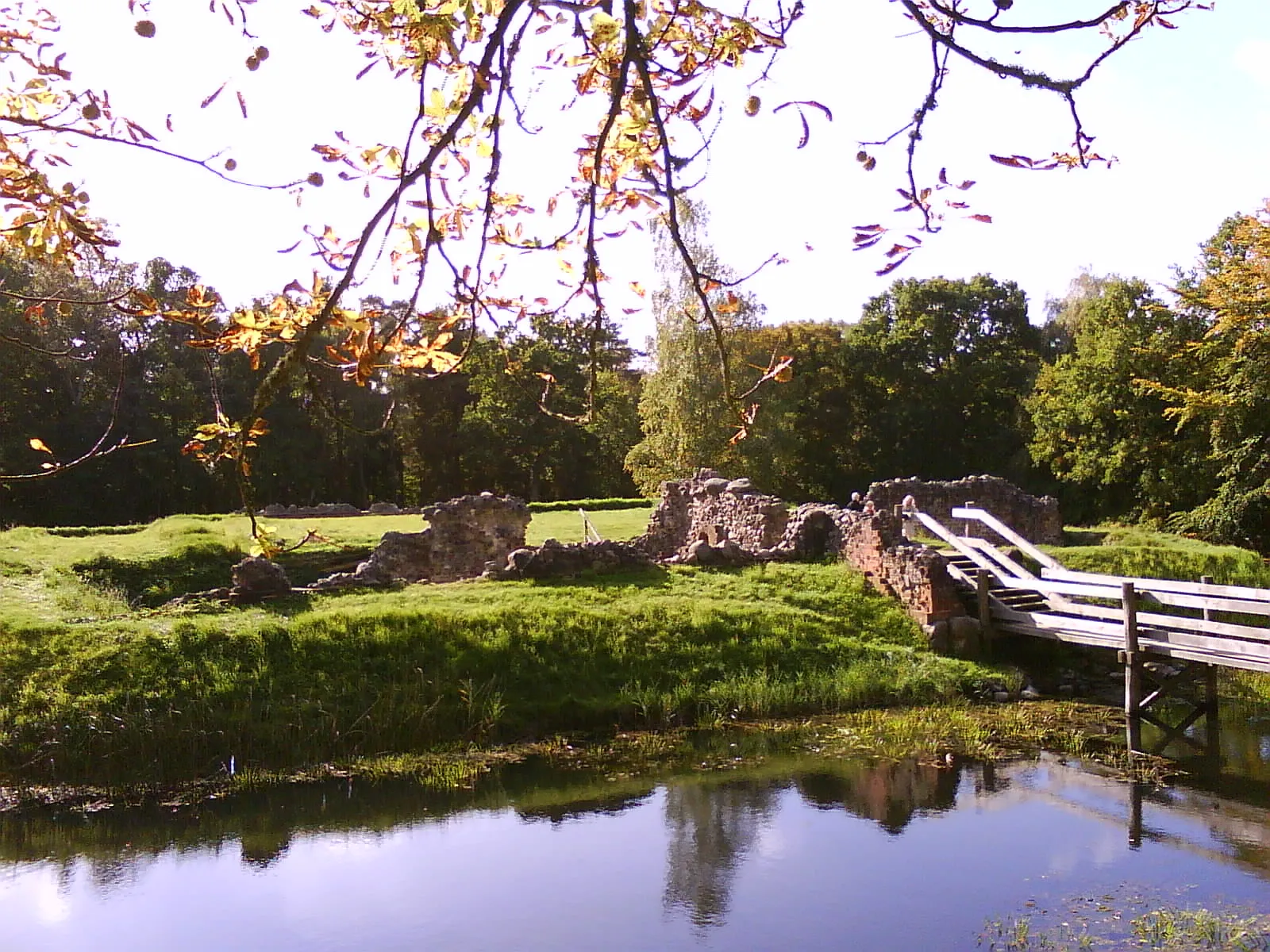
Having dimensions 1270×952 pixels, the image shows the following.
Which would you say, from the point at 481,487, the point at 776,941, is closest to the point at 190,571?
the point at 776,941

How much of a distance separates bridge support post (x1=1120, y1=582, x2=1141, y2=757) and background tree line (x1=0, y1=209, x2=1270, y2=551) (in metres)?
16.7

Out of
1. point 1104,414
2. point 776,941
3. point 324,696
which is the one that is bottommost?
point 776,941

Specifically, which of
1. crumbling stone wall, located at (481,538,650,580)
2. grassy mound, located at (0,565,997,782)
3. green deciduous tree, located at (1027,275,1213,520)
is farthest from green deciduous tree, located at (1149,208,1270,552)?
crumbling stone wall, located at (481,538,650,580)

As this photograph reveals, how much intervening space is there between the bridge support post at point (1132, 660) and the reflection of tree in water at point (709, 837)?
4621 mm

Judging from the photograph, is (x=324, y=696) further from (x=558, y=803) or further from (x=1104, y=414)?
(x=1104, y=414)

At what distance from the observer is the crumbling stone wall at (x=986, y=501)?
2364cm

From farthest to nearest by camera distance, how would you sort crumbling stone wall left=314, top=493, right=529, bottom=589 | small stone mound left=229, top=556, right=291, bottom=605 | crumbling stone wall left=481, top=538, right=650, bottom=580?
crumbling stone wall left=314, top=493, right=529, bottom=589
crumbling stone wall left=481, top=538, right=650, bottom=580
small stone mound left=229, top=556, right=291, bottom=605

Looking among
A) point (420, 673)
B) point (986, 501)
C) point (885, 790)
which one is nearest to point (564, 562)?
point (420, 673)

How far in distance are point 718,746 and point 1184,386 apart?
24.4m

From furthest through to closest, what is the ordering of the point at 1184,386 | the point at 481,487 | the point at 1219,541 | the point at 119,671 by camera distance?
1. the point at 481,487
2. the point at 1184,386
3. the point at 1219,541
4. the point at 119,671

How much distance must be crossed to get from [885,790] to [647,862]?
9.19 feet

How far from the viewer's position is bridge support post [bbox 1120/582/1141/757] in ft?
42.2

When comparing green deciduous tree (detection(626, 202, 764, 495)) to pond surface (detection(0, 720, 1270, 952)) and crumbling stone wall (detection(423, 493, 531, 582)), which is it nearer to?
crumbling stone wall (detection(423, 493, 531, 582))

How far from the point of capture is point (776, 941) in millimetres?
7539
